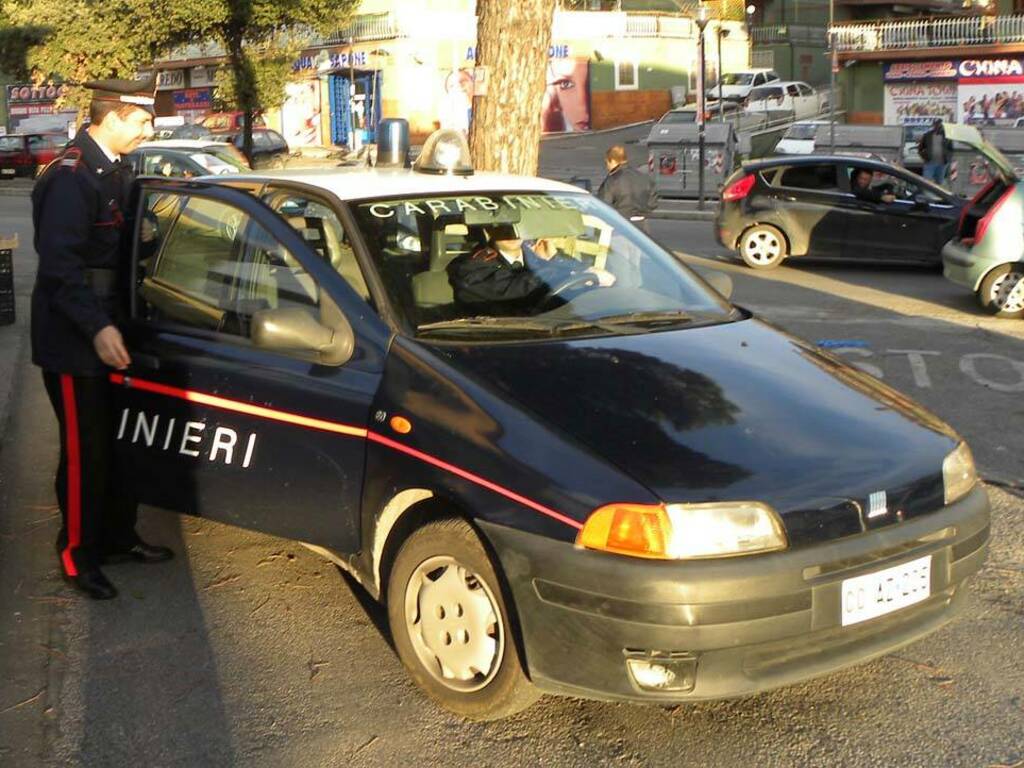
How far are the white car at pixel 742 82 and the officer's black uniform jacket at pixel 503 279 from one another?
4519 centimetres

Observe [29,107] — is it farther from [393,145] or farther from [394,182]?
[394,182]

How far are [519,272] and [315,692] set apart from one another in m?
1.63

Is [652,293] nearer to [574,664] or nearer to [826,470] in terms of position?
[826,470]

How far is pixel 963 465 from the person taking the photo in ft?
13.7

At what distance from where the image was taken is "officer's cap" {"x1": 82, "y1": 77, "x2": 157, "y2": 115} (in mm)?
5031

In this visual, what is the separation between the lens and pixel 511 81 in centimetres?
998

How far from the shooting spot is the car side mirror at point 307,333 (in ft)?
14.6

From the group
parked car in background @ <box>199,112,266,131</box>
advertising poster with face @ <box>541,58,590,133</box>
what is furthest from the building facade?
parked car in background @ <box>199,112,266,131</box>

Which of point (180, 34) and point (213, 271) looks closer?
point (213, 271)

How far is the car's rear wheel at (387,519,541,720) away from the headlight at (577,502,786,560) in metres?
0.41

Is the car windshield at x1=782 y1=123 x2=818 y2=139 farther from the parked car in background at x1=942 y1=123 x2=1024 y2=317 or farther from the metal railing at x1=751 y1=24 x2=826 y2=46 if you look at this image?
the metal railing at x1=751 y1=24 x2=826 y2=46

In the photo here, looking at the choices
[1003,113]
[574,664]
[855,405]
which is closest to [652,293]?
[855,405]

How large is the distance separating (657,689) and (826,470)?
782 mm

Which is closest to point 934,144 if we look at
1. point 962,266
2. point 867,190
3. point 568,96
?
point 867,190
